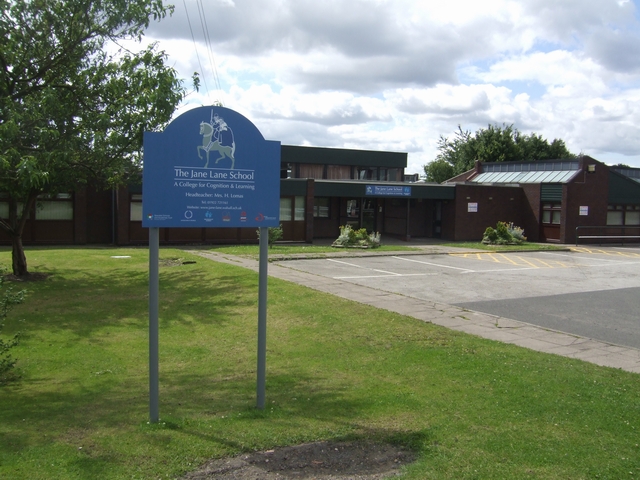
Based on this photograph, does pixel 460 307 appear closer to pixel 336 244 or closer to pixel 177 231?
pixel 336 244

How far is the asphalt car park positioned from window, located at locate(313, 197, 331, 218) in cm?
848

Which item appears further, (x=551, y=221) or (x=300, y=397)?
(x=551, y=221)

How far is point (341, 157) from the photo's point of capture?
3403 centimetres

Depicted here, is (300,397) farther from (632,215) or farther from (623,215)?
(632,215)

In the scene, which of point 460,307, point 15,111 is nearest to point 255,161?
point 15,111

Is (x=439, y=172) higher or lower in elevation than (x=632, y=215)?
higher

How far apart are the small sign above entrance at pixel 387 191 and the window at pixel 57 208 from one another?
42.0 ft

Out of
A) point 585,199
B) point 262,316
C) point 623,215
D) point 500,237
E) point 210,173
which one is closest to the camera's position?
point 210,173

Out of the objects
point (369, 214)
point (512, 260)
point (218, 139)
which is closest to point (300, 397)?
point (218, 139)

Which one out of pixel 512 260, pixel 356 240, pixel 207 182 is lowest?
pixel 512 260

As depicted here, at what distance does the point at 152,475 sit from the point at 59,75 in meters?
10.6

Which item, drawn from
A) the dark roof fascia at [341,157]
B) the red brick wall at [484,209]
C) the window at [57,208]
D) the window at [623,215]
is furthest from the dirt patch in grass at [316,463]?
the window at [623,215]

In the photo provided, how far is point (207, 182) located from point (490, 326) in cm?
631

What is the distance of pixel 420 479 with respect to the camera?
13.8ft
